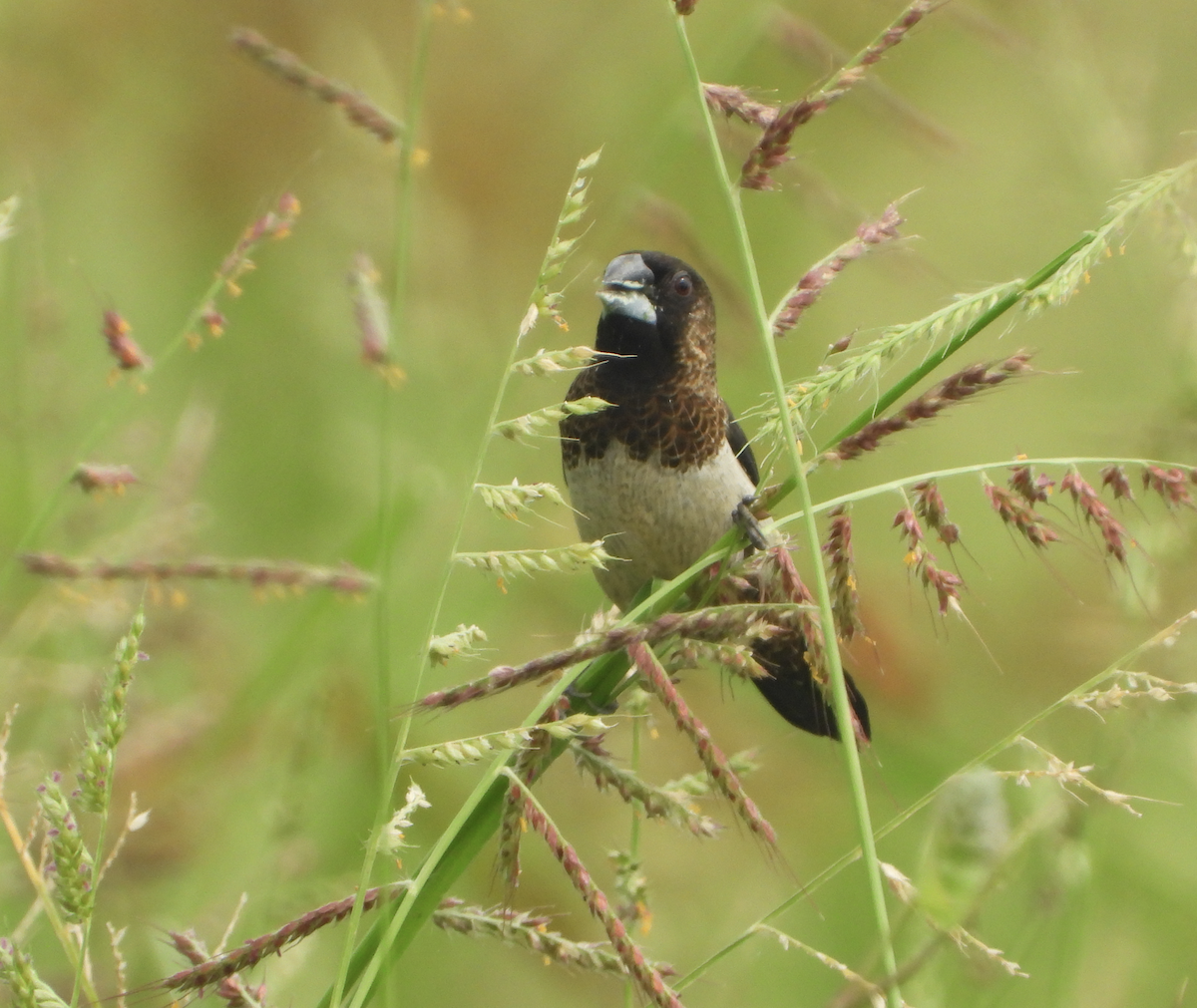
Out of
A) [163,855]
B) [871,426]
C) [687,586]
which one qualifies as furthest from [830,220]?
[163,855]

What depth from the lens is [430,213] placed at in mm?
3465

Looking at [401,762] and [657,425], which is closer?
[401,762]

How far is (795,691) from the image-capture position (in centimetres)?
297

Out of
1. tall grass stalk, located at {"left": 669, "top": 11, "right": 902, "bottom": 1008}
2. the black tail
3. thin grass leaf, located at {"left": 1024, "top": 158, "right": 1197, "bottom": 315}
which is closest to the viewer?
tall grass stalk, located at {"left": 669, "top": 11, "right": 902, "bottom": 1008}

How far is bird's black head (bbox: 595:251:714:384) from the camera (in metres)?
2.76

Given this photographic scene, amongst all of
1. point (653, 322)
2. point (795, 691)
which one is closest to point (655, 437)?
point (653, 322)

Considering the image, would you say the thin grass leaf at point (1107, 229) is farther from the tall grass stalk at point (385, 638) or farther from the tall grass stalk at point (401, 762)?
the tall grass stalk at point (385, 638)

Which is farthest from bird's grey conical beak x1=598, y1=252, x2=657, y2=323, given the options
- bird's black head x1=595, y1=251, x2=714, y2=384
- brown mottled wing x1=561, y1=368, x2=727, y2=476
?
brown mottled wing x1=561, y1=368, x2=727, y2=476

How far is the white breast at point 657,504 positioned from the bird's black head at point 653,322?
0.19m

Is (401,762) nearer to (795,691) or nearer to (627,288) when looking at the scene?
(627,288)

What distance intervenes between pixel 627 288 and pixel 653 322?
0.09 meters

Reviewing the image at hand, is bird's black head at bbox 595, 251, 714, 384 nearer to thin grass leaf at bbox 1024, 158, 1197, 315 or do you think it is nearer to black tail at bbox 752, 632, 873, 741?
Answer: black tail at bbox 752, 632, 873, 741

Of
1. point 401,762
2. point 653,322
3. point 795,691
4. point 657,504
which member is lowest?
point 795,691

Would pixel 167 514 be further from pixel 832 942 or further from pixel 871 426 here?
pixel 832 942
